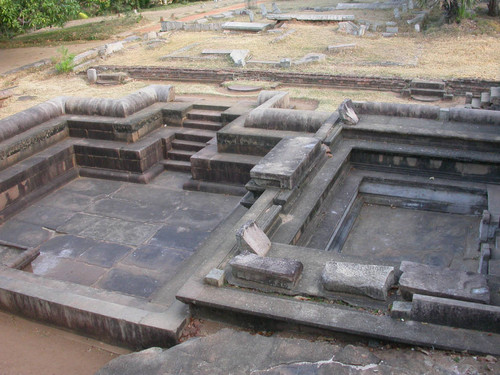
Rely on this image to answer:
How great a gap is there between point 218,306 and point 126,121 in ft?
18.5

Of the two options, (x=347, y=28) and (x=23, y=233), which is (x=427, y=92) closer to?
(x=347, y=28)

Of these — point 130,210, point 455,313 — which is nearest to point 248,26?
point 130,210

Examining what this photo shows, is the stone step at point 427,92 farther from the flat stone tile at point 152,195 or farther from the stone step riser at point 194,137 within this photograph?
the flat stone tile at point 152,195

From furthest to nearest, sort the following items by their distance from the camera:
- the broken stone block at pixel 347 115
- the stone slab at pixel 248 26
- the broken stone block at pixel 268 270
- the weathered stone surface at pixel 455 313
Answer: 1. the stone slab at pixel 248 26
2. the broken stone block at pixel 347 115
3. the broken stone block at pixel 268 270
4. the weathered stone surface at pixel 455 313

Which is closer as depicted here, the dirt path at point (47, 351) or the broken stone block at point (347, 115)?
the dirt path at point (47, 351)

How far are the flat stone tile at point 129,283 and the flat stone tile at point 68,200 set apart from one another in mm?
2180

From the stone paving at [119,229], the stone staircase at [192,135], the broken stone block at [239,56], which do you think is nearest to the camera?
the stone paving at [119,229]

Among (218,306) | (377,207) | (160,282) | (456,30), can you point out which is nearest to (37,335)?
(160,282)

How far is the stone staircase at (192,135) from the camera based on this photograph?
906 centimetres

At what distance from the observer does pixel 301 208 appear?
5.86m

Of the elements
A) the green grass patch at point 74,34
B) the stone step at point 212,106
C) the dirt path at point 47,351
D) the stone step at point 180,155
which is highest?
the green grass patch at point 74,34

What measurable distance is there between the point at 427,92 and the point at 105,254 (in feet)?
28.5

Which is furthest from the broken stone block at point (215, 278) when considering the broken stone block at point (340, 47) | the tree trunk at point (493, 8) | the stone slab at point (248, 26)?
the tree trunk at point (493, 8)

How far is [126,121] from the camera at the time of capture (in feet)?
29.4
